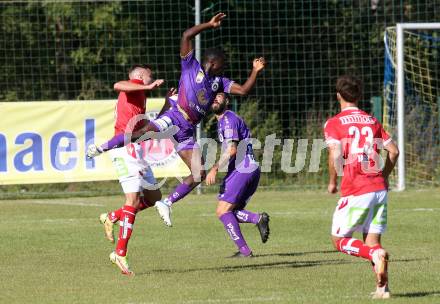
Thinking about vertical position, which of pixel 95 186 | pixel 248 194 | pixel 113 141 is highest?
pixel 113 141

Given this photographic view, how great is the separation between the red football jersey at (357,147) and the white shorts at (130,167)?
2.90 m

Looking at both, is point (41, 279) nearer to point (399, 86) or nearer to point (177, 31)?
point (399, 86)

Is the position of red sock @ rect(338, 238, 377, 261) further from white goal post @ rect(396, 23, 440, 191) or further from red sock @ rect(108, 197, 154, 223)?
white goal post @ rect(396, 23, 440, 191)

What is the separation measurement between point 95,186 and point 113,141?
1264 centimetres

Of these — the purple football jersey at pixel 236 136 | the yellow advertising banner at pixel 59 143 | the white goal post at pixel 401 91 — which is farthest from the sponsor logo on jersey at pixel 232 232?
the white goal post at pixel 401 91

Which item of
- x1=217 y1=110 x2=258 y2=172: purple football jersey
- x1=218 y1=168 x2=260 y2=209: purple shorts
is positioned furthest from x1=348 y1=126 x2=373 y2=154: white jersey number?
x1=218 y1=168 x2=260 y2=209: purple shorts

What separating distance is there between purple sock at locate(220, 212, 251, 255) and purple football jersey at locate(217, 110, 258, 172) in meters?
0.57

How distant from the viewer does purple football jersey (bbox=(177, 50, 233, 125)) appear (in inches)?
467

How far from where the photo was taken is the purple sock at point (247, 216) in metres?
12.7

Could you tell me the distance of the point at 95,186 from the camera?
2364 cm

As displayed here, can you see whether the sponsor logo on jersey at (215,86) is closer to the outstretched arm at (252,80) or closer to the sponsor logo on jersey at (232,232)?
the outstretched arm at (252,80)

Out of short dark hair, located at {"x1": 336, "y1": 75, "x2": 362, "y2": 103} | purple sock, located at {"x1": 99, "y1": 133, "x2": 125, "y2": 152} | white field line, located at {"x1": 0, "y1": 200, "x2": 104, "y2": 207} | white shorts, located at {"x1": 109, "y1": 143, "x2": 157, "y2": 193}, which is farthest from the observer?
white field line, located at {"x1": 0, "y1": 200, "x2": 104, "y2": 207}

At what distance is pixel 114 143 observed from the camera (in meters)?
11.1

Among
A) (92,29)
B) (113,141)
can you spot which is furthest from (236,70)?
(113,141)
